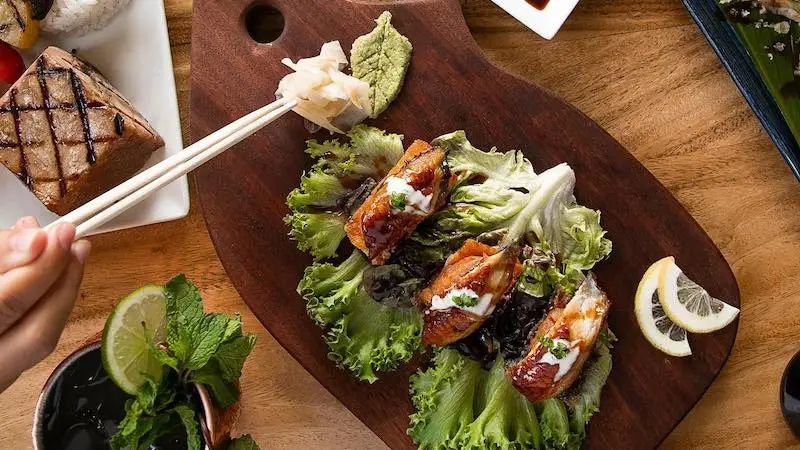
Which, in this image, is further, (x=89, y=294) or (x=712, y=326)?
(x=89, y=294)

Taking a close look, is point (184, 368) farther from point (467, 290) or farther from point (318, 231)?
point (467, 290)

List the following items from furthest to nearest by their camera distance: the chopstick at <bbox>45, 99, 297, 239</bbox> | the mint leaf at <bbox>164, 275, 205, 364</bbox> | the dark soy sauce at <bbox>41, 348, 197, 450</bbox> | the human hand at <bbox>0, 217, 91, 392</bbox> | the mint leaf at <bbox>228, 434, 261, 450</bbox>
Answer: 1. the mint leaf at <bbox>228, 434, 261, 450</bbox>
2. the dark soy sauce at <bbox>41, 348, 197, 450</bbox>
3. the mint leaf at <bbox>164, 275, 205, 364</bbox>
4. the chopstick at <bbox>45, 99, 297, 239</bbox>
5. the human hand at <bbox>0, 217, 91, 392</bbox>

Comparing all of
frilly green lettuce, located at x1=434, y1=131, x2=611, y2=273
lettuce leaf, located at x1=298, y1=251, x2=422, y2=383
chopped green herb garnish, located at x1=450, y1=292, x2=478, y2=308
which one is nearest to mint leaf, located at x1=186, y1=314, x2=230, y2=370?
lettuce leaf, located at x1=298, y1=251, x2=422, y2=383

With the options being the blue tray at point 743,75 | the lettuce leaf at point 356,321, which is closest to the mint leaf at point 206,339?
the lettuce leaf at point 356,321

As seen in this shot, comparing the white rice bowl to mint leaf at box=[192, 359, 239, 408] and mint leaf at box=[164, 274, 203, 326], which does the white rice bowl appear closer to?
mint leaf at box=[164, 274, 203, 326]

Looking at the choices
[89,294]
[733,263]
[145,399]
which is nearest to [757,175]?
[733,263]

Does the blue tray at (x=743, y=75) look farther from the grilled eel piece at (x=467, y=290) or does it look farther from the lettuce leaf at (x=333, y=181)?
the lettuce leaf at (x=333, y=181)

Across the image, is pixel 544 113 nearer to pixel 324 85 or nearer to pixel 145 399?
pixel 324 85

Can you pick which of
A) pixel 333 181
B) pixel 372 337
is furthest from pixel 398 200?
pixel 372 337
